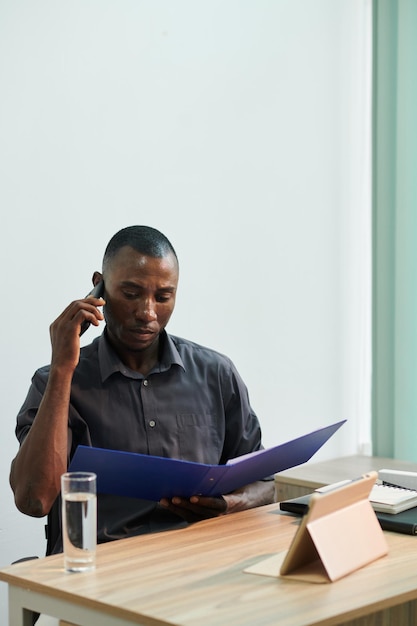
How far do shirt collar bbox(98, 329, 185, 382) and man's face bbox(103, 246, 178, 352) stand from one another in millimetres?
40

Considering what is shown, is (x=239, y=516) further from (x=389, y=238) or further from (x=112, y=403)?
(x=389, y=238)

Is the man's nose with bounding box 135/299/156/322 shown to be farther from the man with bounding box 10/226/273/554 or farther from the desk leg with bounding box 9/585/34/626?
the desk leg with bounding box 9/585/34/626

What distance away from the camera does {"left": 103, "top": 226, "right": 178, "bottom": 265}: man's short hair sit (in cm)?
233

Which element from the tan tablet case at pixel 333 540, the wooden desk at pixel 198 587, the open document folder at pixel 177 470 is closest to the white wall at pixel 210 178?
the open document folder at pixel 177 470

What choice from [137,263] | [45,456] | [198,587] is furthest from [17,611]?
[137,263]

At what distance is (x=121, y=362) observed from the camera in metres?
2.36

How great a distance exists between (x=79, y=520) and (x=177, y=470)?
1.05 feet

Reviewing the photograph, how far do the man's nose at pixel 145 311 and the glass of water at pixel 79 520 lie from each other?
0.65m

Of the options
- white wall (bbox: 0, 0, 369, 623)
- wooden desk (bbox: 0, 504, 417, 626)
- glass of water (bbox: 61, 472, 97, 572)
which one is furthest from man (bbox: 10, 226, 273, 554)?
white wall (bbox: 0, 0, 369, 623)

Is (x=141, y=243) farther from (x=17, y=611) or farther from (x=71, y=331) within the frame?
(x=17, y=611)

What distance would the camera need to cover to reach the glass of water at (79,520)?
1658 mm

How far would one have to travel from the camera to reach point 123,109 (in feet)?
10.3

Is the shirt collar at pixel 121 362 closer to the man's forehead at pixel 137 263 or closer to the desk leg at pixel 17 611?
the man's forehead at pixel 137 263

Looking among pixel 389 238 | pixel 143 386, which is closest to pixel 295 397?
pixel 389 238
